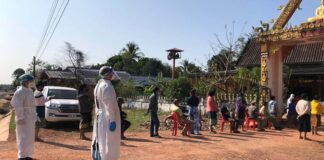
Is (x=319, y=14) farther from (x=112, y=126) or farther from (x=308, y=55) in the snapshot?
(x=112, y=126)

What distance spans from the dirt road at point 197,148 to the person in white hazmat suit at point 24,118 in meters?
1.15

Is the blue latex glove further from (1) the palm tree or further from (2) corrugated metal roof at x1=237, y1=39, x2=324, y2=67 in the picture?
(1) the palm tree

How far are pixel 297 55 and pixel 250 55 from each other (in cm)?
403

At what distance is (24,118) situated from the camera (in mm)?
7727

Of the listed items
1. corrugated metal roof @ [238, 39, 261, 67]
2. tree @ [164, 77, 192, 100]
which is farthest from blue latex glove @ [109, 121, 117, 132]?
corrugated metal roof @ [238, 39, 261, 67]

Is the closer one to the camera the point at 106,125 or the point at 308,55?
the point at 106,125

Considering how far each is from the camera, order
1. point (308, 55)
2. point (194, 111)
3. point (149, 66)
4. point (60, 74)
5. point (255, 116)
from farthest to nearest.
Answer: point (149, 66) < point (60, 74) < point (308, 55) < point (255, 116) < point (194, 111)

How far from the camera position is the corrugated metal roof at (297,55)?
2667 centimetres

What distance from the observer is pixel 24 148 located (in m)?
7.64

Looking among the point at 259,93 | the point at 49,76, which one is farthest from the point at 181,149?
the point at 49,76

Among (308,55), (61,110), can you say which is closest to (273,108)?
(61,110)

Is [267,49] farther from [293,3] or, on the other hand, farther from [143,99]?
[143,99]

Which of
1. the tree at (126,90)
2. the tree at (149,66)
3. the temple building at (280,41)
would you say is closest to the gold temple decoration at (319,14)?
the temple building at (280,41)

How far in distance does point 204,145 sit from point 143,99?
668 inches
